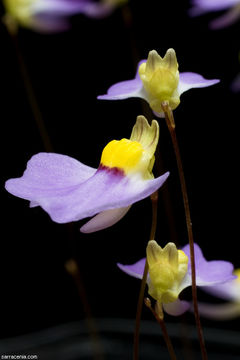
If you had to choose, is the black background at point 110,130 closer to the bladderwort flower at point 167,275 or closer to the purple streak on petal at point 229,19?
the purple streak on petal at point 229,19

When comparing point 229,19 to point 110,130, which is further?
point 110,130

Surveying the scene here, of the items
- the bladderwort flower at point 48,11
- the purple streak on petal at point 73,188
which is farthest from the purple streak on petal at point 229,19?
the purple streak on petal at point 73,188

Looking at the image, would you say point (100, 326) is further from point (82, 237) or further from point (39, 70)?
point (39, 70)

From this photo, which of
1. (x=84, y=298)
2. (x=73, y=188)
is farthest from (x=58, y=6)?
(x=73, y=188)

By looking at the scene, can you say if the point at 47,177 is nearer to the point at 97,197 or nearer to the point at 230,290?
the point at 97,197

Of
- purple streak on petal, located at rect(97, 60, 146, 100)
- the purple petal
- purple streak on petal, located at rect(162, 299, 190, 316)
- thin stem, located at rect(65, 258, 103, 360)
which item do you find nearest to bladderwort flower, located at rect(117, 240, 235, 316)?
purple streak on petal, located at rect(162, 299, 190, 316)

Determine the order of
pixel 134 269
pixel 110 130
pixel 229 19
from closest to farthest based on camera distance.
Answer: pixel 134 269
pixel 229 19
pixel 110 130
